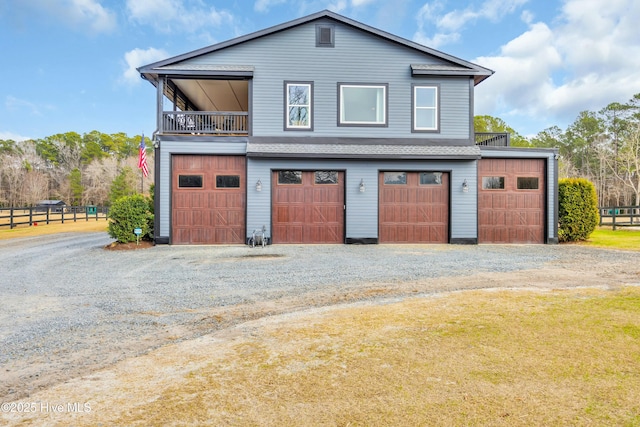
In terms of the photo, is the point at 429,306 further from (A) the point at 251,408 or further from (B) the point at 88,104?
(B) the point at 88,104

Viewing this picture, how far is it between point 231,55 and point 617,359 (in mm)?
13278

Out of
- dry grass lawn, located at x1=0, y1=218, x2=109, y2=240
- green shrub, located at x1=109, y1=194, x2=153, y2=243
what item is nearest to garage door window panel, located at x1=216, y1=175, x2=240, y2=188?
green shrub, located at x1=109, y1=194, x2=153, y2=243

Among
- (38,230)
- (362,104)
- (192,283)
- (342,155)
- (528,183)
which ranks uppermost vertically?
(362,104)

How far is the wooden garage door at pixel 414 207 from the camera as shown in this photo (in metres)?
12.9

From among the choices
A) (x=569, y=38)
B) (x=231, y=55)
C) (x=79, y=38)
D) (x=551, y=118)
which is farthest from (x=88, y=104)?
(x=551, y=118)

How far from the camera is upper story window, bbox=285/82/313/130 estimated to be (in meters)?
12.9

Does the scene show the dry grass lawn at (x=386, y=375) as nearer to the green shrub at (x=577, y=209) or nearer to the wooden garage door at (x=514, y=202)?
the wooden garage door at (x=514, y=202)

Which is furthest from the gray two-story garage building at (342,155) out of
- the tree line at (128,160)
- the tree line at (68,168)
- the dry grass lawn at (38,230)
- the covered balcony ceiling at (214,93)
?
the tree line at (68,168)

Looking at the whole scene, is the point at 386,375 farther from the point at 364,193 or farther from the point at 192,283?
the point at 364,193

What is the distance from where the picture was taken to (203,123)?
13898 millimetres

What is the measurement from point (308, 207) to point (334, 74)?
4.80 meters

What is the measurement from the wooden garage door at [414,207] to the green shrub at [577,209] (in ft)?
14.0

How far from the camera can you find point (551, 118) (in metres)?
53.7

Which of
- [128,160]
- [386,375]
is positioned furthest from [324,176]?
[128,160]
